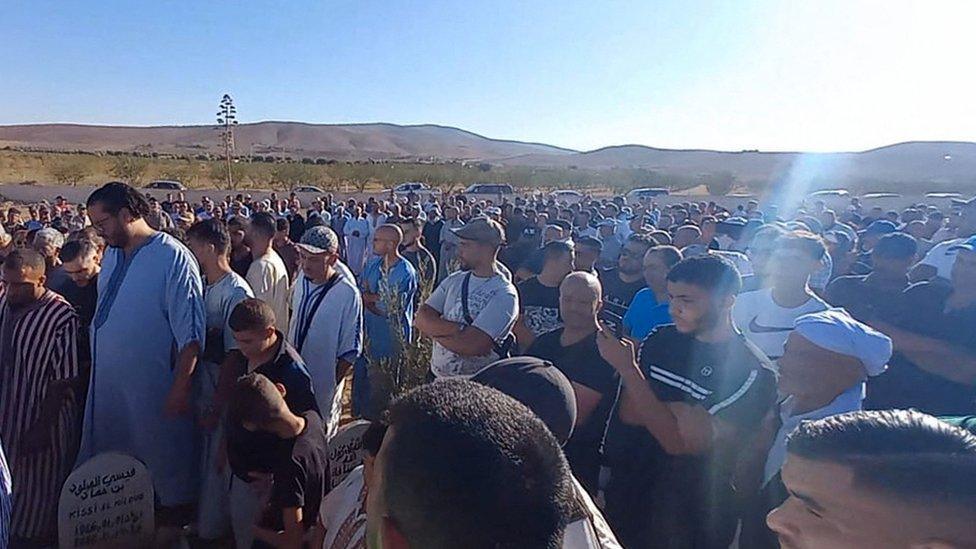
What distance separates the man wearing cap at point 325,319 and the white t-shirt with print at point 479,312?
672 mm

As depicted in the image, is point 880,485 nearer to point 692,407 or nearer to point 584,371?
point 692,407

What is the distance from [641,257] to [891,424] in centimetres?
477

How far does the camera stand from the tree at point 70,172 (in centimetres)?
4309

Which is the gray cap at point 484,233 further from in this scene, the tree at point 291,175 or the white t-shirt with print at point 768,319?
the tree at point 291,175

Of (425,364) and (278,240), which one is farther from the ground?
(278,240)

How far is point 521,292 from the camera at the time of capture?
521 cm

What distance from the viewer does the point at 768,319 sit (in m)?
3.58

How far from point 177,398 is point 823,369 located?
311 centimetres

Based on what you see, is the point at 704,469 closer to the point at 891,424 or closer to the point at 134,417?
the point at 891,424

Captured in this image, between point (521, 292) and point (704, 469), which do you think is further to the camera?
point (521, 292)

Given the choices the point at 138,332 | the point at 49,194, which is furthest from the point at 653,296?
the point at 49,194

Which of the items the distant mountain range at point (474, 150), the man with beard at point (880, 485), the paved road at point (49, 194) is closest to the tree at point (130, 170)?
the paved road at point (49, 194)

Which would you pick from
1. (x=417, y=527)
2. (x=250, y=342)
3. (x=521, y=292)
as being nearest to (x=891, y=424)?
(x=417, y=527)

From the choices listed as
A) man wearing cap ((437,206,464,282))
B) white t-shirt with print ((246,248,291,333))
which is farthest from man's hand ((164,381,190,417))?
man wearing cap ((437,206,464,282))
